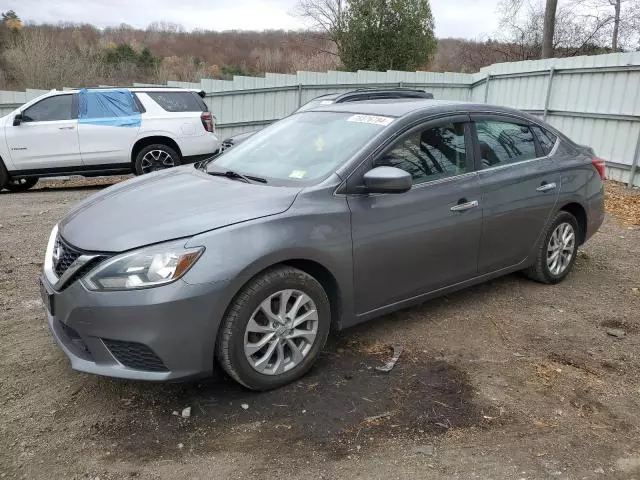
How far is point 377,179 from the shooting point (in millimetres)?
3201

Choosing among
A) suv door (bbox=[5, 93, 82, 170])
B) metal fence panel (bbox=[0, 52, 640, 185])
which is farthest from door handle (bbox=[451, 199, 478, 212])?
suv door (bbox=[5, 93, 82, 170])

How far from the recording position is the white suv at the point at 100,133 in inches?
363

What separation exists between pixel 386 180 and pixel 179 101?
7.55m

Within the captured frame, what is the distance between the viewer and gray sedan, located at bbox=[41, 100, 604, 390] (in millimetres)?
2682

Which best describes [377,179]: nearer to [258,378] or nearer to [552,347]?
[258,378]

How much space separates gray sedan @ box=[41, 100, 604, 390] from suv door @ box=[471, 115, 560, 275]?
1cm

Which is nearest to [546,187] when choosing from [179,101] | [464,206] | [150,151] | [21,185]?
[464,206]

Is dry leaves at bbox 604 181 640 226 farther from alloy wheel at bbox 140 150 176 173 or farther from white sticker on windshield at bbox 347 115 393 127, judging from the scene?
alloy wheel at bbox 140 150 176 173

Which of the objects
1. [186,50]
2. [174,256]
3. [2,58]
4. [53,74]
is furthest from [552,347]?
[186,50]

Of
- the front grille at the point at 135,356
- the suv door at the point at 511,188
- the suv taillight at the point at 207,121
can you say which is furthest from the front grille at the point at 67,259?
the suv taillight at the point at 207,121

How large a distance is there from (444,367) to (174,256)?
1790 mm

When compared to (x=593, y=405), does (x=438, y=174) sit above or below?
above

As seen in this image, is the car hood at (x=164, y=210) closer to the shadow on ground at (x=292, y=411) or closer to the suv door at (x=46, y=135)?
the shadow on ground at (x=292, y=411)

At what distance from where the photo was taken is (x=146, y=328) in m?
2.62
